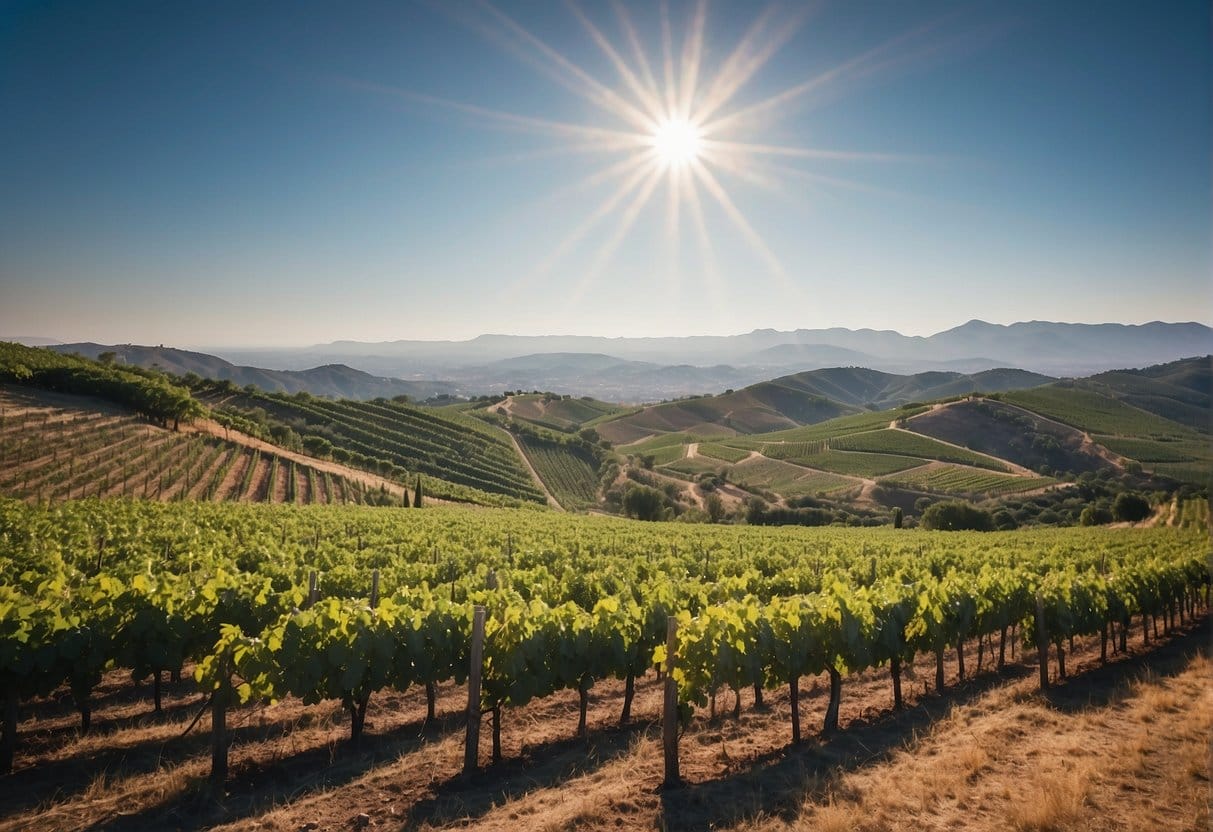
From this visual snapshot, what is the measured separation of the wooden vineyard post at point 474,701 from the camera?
7.82 m

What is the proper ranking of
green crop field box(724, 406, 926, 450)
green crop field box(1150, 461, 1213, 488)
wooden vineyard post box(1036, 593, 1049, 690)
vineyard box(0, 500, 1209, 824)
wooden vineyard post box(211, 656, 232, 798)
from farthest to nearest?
green crop field box(724, 406, 926, 450) < green crop field box(1150, 461, 1213, 488) < wooden vineyard post box(1036, 593, 1049, 690) < vineyard box(0, 500, 1209, 824) < wooden vineyard post box(211, 656, 232, 798)

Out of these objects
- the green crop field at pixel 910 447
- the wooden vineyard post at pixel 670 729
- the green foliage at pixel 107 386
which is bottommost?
the green crop field at pixel 910 447

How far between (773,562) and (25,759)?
2224 centimetres

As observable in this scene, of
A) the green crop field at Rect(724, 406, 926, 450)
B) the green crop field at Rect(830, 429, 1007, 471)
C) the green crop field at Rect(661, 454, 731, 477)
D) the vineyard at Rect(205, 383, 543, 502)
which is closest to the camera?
the vineyard at Rect(205, 383, 543, 502)

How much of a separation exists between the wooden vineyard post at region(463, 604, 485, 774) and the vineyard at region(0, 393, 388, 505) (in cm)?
4086

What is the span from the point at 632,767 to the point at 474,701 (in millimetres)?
2481

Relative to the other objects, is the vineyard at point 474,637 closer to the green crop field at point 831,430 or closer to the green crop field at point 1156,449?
the green crop field at point 831,430

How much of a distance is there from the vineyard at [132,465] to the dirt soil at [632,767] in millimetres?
37418

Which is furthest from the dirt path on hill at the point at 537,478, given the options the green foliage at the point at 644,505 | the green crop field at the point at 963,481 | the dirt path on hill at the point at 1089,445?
the dirt path on hill at the point at 1089,445

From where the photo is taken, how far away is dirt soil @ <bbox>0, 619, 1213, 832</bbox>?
6.66 m

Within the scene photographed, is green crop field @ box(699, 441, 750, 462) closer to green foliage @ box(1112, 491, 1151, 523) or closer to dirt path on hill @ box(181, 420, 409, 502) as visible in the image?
green foliage @ box(1112, 491, 1151, 523)

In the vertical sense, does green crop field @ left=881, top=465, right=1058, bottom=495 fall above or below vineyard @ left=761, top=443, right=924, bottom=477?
below

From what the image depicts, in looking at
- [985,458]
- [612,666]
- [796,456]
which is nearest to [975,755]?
[612,666]

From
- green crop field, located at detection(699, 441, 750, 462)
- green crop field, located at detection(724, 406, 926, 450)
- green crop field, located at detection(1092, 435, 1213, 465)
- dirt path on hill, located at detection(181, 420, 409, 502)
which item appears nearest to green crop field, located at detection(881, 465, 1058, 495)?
green crop field, located at detection(699, 441, 750, 462)
